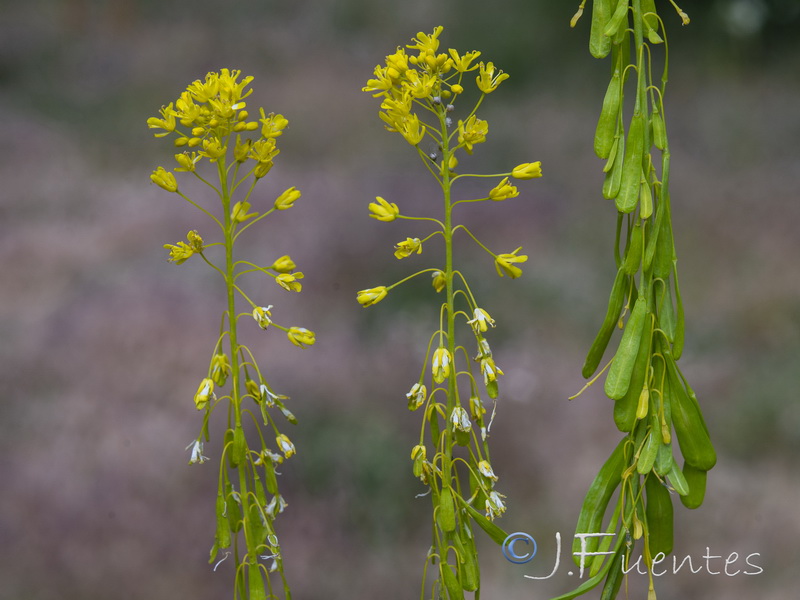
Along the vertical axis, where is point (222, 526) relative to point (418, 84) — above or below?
below

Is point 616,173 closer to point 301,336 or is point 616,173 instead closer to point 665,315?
point 665,315

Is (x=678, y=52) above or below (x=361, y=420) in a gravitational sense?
above

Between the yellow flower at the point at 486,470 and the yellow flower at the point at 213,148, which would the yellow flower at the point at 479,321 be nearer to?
the yellow flower at the point at 486,470

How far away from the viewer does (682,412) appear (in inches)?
30.9

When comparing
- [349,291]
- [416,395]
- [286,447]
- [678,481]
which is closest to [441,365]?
[416,395]

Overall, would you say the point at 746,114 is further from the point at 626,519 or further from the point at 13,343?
the point at 13,343

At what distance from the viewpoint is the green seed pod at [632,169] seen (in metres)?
0.75

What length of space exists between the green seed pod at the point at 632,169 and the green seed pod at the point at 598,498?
0.68ft

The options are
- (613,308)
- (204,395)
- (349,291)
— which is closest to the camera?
(204,395)

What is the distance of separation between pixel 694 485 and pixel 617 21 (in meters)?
0.40

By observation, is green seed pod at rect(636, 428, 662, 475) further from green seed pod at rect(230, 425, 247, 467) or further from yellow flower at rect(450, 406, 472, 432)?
green seed pod at rect(230, 425, 247, 467)

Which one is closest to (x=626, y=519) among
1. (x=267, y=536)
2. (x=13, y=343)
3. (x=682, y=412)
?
(x=682, y=412)

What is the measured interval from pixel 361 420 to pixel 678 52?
745 millimetres

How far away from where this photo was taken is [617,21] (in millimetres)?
Answer: 743
